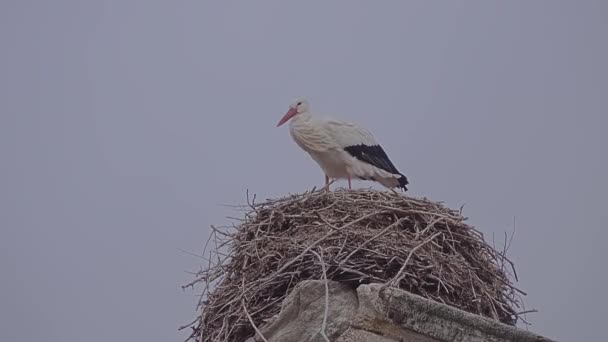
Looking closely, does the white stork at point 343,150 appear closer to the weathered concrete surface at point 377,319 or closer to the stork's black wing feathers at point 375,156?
the stork's black wing feathers at point 375,156

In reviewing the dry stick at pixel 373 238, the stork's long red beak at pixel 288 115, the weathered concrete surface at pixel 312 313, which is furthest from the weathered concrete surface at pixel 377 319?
the stork's long red beak at pixel 288 115

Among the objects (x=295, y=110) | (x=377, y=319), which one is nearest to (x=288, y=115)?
(x=295, y=110)

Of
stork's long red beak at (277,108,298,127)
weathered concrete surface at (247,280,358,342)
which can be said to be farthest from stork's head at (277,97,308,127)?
weathered concrete surface at (247,280,358,342)

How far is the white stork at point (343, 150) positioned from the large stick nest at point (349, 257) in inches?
84.7

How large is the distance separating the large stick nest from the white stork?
2.15 m

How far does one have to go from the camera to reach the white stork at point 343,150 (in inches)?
319

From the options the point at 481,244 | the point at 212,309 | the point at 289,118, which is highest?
the point at 289,118

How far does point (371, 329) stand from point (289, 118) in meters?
4.82

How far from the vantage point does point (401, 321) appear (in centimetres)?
416

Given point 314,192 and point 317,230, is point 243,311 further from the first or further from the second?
point 314,192

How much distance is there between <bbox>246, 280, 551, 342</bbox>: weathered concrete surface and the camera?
4.15 m

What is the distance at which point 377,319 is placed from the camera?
4152 mm

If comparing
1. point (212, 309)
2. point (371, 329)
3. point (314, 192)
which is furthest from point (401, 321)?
point (314, 192)

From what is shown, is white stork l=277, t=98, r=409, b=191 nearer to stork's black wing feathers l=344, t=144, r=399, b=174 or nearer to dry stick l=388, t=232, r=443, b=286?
stork's black wing feathers l=344, t=144, r=399, b=174
